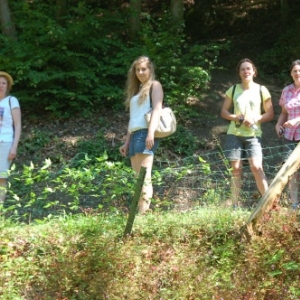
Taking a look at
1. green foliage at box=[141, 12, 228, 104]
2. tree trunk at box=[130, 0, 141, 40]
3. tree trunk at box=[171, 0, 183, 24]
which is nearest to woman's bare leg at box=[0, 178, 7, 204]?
green foliage at box=[141, 12, 228, 104]

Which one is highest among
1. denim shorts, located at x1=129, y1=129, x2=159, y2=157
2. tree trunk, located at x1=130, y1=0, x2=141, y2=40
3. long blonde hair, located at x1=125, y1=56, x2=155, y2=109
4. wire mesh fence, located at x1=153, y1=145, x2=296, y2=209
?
tree trunk, located at x1=130, y1=0, x2=141, y2=40

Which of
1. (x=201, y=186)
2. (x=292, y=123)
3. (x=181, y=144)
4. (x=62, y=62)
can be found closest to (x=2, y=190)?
(x=201, y=186)

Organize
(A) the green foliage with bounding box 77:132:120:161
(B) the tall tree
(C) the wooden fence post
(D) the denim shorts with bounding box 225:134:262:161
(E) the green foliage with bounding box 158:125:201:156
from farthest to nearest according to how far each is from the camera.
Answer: (B) the tall tree → (E) the green foliage with bounding box 158:125:201:156 → (A) the green foliage with bounding box 77:132:120:161 → (D) the denim shorts with bounding box 225:134:262:161 → (C) the wooden fence post

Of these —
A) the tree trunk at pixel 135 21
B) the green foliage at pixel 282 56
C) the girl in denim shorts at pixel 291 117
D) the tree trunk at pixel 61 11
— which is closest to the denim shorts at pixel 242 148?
the girl in denim shorts at pixel 291 117

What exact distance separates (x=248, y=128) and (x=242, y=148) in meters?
0.23

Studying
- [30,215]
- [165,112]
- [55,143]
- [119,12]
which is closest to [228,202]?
[165,112]

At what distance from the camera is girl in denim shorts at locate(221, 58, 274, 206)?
6270 millimetres

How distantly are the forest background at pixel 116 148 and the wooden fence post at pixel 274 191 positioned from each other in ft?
0.55

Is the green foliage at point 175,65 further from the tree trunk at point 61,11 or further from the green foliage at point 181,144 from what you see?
the tree trunk at point 61,11

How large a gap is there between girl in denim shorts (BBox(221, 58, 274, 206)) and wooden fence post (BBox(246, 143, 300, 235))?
2.57 feet

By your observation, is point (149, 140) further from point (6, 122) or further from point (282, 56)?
point (282, 56)

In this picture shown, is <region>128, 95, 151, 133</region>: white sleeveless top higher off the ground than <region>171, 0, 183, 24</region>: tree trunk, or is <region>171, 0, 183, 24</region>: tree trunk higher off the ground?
<region>171, 0, 183, 24</region>: tree trunk

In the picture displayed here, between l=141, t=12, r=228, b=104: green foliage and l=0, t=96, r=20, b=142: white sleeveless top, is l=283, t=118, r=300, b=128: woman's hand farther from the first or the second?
l=141, t=12, r=228, b=104: green foliage

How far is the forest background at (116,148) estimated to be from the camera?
5227mm
